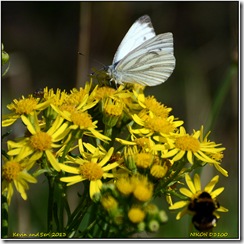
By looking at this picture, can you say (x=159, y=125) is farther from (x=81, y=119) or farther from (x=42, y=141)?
(x=42, y=141)

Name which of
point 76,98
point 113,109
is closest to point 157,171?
point 113,109

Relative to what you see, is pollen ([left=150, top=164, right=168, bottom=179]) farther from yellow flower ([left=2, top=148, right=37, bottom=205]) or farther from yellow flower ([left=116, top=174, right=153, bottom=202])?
yellow flower ([left=2, top=148, right=37, bottom=205])

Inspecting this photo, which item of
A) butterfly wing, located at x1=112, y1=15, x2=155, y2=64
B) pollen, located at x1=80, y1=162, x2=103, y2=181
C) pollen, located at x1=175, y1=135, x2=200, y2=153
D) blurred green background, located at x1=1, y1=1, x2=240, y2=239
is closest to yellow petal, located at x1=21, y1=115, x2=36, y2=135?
pollen, located at x1=80, y1=162, x2=103, y2=181

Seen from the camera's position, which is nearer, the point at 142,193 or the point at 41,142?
the point at 142,193

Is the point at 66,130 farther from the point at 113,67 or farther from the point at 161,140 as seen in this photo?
the point at 113,67

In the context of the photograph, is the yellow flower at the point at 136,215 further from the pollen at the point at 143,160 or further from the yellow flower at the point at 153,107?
the yellow flower at the point at 153,107

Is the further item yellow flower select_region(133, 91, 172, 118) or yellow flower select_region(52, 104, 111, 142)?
yellow flower select_region(133, 91, 172, 118)

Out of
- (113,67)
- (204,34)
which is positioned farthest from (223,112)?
(113,67)
